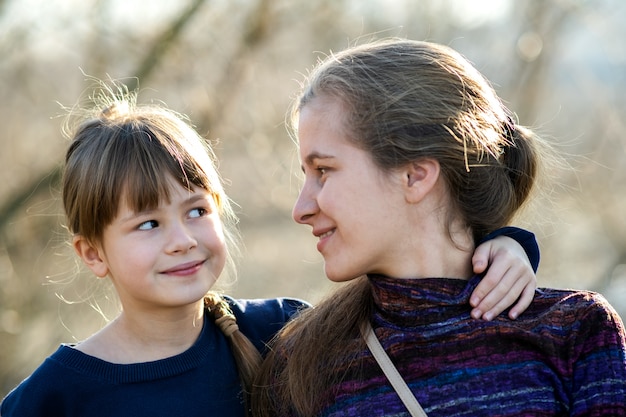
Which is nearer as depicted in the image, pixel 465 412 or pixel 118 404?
pixel 465 412

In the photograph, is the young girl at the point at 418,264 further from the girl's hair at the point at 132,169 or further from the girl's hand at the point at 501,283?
the girl's hair at the point at 132,169

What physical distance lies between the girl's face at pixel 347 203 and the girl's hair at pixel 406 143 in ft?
0.12

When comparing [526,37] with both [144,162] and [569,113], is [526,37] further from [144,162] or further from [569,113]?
[144,162]

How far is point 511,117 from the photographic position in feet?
8.45

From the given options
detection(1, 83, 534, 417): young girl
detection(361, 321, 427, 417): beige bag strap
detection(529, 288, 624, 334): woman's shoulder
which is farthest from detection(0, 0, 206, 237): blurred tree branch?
detection(529, 288, 624, 334): woman's shoulder

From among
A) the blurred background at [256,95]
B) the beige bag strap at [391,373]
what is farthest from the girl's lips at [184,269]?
the blurred background at [256,95]

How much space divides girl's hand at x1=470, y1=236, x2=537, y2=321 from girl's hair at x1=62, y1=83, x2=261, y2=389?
664mm

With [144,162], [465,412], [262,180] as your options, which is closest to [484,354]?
[465,412]

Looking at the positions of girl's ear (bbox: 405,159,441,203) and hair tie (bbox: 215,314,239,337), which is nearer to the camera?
girl's ear (bbox: 405,159,441,203)

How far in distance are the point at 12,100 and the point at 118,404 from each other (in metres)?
3.89

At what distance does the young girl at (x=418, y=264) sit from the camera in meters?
2.25

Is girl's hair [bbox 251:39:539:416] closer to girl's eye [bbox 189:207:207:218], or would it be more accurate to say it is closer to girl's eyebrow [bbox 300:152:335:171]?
girl's eyebrow [bbox 300:152:335:171]

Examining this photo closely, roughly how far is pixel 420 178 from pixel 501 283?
334 millimetres

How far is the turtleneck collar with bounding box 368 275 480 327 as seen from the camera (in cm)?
235
